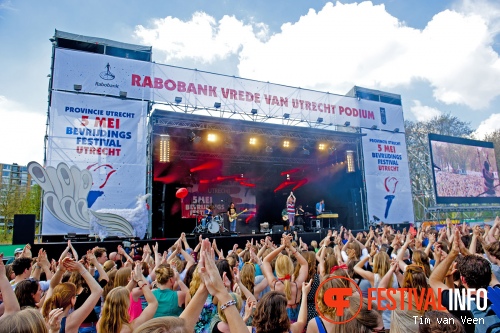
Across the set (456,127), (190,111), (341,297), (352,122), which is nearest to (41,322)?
(341,297)

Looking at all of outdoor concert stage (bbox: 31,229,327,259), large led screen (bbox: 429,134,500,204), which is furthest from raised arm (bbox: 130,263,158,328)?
large led screen (bbox: 429,134,500,204)

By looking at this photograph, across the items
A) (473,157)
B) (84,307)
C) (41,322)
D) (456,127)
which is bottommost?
(84,307)

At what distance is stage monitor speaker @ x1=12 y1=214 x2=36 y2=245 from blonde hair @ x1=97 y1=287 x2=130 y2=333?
25.1 feet

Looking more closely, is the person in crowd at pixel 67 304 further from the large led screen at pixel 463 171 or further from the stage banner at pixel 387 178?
the large led screen at pixel 463 171

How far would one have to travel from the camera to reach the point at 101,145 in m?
10.3

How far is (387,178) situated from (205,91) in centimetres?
969

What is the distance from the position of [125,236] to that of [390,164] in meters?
12.6

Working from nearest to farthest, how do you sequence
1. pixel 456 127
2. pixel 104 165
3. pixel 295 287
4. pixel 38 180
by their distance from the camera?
pixel 295 287 → pixel 38 180 → pixel 104 165 → pixel 456 127

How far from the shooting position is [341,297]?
1827mm

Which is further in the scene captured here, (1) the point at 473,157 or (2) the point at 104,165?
(1) the point at 473,157

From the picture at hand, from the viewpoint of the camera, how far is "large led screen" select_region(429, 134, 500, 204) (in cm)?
1641

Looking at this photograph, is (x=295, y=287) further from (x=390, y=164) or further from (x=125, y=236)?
(x=390, y=164)

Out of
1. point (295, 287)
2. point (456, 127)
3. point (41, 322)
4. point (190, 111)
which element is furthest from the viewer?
point (456, 127)

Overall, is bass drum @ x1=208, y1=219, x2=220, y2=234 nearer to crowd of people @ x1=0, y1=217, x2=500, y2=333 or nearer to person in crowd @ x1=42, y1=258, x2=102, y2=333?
crowd of people @ x1=0, y1=217, x2=500, y2=333
